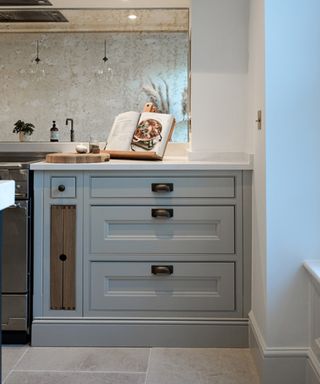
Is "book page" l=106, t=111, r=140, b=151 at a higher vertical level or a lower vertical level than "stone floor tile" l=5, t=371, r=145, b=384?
higher

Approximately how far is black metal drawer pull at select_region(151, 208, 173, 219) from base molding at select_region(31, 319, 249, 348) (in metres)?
0.56

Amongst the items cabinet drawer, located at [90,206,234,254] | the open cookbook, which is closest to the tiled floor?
cabinet drawer, located at [90,206,234,254]

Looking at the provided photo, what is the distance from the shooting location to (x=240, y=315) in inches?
94.8

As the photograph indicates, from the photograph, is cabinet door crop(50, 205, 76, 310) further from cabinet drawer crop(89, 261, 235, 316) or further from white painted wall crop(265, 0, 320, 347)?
white painted wall crop(265, 0, 320, 347)

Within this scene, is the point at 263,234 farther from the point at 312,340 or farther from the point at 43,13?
the point at 43,13

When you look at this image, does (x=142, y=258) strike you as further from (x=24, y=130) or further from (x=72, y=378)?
(x=24, y=130)

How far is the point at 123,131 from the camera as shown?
9.36ft

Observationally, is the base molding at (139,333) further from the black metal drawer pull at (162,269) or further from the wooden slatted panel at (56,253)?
the black metal drawer pull at (162,269)

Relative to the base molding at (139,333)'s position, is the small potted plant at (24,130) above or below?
above

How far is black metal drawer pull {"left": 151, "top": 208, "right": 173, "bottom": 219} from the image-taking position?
2.39 meters

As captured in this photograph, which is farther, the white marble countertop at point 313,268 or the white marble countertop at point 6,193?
the white marble countertop at point 313,268

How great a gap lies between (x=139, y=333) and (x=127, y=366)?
0.81ft

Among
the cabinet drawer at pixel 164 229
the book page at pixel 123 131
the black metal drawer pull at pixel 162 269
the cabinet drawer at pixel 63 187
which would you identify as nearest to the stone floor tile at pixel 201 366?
the black metal drawer pull at pixel 162 269

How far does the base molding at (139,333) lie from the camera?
7.89 feet
